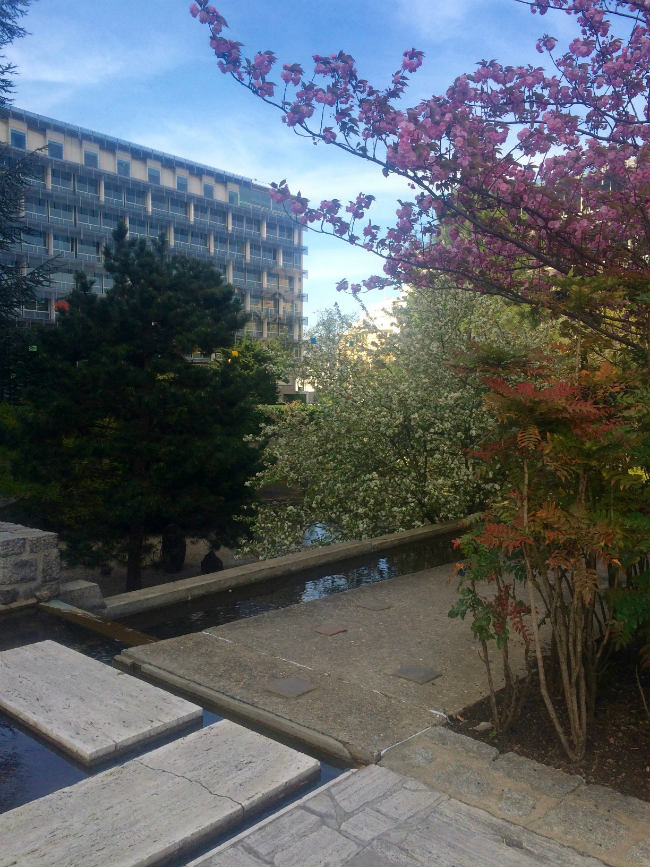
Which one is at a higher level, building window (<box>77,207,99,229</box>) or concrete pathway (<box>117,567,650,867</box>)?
building window (<box>77,207,99,229</box>)

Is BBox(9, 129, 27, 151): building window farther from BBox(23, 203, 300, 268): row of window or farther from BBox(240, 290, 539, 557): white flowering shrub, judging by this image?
BBox(240, 290, 539, 557): white flowering shrub

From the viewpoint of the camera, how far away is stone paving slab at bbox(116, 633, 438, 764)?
160 inches

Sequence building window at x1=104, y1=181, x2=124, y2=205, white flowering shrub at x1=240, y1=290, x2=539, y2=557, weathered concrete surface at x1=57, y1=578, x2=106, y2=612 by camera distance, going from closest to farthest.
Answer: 1. weathered concrete surface at x1=57, y1=578, x2=106, y2=612
2. white flowering shrub at x1=240, y1=290, x2=539, y2=557
3. building window at x1=104, y1=181, x2=124, y2=205

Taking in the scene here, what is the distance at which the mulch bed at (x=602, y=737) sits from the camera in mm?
3641

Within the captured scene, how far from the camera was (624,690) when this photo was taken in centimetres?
470

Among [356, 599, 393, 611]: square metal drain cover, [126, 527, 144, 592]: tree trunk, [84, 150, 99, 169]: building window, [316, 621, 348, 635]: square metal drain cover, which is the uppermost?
[84, 150, 99, 169]: building window

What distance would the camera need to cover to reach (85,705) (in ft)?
14.4

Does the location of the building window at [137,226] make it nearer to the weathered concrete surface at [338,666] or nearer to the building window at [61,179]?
the building window at [61,179]

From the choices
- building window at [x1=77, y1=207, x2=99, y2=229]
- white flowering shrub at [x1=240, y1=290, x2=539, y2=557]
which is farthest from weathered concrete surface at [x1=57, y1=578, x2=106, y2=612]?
building window at [x1=77, y1=207, x2=99, y2=229]

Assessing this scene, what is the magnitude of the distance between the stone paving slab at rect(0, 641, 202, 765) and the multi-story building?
42167 mm

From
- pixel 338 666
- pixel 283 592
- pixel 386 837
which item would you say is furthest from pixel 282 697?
pixel 283 592

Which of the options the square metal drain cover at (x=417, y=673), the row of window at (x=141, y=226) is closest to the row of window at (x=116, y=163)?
the row of window at (x=141, y=226)

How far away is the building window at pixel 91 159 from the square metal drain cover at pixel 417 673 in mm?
64068

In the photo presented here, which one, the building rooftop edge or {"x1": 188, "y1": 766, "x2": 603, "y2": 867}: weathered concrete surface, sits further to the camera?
the building rooftop edge
